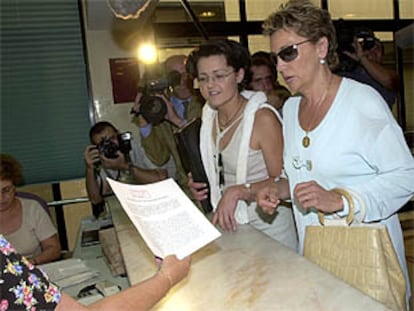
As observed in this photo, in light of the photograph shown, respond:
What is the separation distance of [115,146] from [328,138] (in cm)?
157

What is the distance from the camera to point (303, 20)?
111cm

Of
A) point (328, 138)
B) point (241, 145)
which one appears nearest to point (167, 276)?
point (328, 138)

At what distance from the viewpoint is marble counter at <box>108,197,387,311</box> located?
66 centimetres

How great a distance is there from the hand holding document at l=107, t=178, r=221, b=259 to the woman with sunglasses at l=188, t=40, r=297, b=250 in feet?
1.59

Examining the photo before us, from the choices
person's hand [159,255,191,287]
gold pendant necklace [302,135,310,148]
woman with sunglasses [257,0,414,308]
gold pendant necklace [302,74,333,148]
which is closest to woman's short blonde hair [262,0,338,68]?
woman with sunglasses [257,0,414,308]

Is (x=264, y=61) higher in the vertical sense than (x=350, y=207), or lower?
higher

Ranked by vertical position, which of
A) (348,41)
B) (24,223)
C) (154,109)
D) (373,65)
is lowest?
(24,223)

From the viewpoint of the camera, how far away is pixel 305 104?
1200 mm

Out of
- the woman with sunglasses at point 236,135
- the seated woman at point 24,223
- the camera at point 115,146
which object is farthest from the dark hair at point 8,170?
the woman with sunglasses at point 236,135

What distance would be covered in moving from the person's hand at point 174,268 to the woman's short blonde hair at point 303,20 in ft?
2.26

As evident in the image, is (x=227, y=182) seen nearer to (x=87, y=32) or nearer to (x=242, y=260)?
(x=242, y=260)

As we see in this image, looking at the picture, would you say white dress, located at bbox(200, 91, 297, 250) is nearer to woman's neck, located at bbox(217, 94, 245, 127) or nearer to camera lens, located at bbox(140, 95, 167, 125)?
woman's neck, located at bbox(217, 94, 245, 127)

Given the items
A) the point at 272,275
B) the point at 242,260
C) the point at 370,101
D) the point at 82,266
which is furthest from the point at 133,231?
the point at 370,101

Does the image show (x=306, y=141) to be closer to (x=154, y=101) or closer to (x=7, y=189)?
(x=154, y=101)
